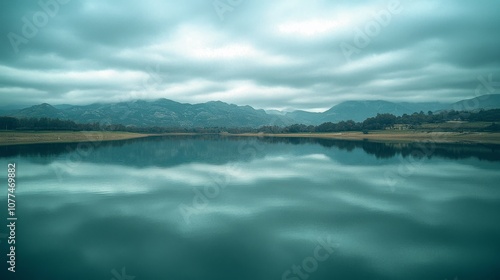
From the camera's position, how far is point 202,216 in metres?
26.7

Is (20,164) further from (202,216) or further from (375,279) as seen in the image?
(375,279)
